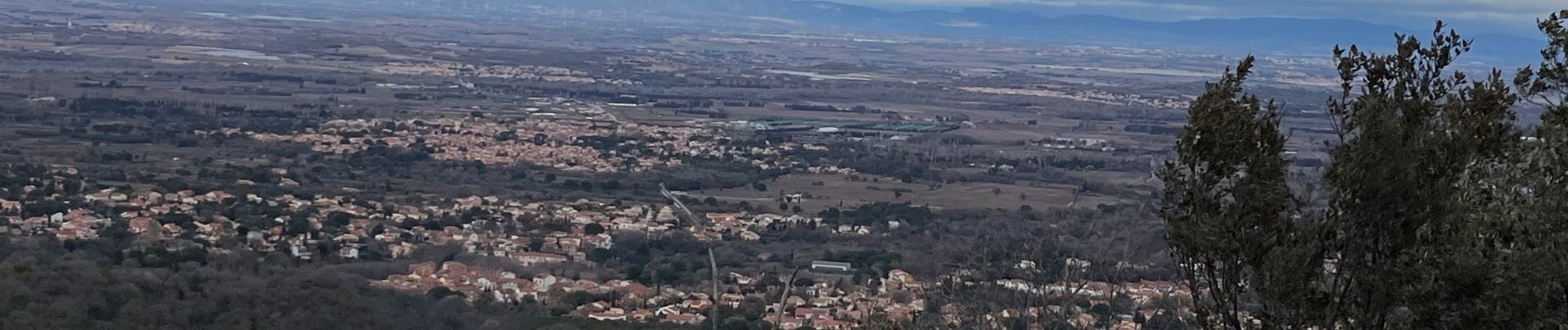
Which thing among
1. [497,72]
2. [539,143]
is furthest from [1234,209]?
[497,72]

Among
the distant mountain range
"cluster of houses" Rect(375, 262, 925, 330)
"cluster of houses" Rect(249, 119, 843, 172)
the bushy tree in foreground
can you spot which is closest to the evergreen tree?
the bushy tree in foreground

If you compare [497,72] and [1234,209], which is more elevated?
[1234,209]

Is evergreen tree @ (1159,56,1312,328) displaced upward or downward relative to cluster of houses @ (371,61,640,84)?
upward

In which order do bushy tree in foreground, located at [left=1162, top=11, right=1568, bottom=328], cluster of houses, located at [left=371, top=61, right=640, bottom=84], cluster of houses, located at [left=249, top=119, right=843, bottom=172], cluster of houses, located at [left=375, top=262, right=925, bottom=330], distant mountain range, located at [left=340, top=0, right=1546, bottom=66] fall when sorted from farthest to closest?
distant mountain range, located at [left=340, top=0, right=1546, bottom=66] < cluster of houses, located at [left=371, top=61, right=640, bottom=84] < cluster of houses, located at [left=249, top=119, right=843, bottom=172] < cluster of houses, located at [left=375, top=262, right=925, bottom=330] < bushy tree in foreground, located at [left=1162, top=11, right=1568, bottom=328]

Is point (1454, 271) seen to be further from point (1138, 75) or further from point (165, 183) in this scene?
point (1138, 75)

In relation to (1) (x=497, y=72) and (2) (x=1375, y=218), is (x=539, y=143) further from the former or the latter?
(2) (x=1375, y=218)

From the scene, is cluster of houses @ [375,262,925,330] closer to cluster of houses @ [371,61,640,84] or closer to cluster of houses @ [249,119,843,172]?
cluster of houses @ [249,119,843,172]

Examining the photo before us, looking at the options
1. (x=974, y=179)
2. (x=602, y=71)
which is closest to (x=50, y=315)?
(x=974, y=179)

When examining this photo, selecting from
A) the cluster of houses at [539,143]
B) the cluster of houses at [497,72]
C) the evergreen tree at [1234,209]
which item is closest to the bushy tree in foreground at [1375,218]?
the evergreen tree at [1234,209]

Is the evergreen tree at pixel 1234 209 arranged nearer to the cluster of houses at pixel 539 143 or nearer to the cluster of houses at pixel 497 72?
the cluster of houses at pixel 539 143
